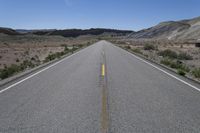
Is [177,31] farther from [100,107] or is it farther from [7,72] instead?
[100,107]

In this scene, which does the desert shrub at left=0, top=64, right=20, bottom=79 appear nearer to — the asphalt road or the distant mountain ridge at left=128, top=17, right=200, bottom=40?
the asphalt road

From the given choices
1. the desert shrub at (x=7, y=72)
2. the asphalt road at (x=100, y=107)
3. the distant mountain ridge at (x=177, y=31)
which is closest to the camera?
the asphalt road at (x=100, y=107)

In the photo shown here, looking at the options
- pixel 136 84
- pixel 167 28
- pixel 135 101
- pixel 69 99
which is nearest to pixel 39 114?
pixel 69 99

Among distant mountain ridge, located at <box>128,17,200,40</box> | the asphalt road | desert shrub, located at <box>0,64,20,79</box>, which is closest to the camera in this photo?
the asphalt road

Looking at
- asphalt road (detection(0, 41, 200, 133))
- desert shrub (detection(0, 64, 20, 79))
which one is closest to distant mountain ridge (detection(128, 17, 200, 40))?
desert shrub (detection(0, 64, 20, 79))

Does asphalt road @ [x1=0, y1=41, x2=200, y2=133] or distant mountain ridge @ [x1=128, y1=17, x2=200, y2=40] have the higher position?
asphalt road @ [x1=0, y1=41, x2=200, y2=133]

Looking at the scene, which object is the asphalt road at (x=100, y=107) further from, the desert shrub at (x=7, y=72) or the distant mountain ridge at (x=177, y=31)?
the distant mountain ridge at (x=177, y=31)

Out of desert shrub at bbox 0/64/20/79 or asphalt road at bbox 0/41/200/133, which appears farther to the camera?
desert shrub at bbox 0/64/20/79

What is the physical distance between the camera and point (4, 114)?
5.82m

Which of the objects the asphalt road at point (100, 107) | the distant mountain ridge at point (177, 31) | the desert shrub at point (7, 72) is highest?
the asphalt road at point (100, 107)

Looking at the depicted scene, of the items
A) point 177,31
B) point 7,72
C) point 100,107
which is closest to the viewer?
point 100,107

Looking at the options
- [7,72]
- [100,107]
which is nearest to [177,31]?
[7,72]

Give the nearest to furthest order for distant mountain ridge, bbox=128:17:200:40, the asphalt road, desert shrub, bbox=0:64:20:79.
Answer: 1. the asphalt road
2. desert shrub, bbox=0:64:20:79
3. distant mountain ridge, bbox=128:17:200:40

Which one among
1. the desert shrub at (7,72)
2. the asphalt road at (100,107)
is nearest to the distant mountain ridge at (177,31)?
the desert shrub at (7,72)
